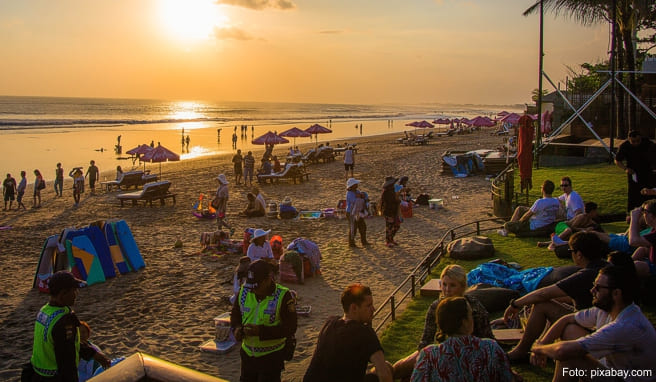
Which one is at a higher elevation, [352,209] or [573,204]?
[573,204]

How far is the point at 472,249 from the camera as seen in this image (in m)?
9.93

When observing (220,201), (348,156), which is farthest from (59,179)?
(348,156)

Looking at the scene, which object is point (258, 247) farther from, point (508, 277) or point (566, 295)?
point (566, 295)

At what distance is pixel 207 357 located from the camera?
24.7 feet

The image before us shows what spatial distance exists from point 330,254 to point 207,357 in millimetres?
5511

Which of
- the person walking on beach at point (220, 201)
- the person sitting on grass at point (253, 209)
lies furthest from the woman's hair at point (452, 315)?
the person sitting on grass at point (253, 209)

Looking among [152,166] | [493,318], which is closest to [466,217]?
[493,318]

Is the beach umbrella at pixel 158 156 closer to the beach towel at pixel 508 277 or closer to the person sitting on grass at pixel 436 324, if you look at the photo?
the beach towel at pixel 508 277

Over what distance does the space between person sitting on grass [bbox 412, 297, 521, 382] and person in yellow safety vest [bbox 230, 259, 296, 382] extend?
1.40 metres

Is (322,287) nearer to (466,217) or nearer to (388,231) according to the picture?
(388,231)

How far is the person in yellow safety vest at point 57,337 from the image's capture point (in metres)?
4.50

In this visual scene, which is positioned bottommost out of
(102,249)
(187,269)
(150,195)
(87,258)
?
(187,269)

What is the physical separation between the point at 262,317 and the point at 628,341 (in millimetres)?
2715

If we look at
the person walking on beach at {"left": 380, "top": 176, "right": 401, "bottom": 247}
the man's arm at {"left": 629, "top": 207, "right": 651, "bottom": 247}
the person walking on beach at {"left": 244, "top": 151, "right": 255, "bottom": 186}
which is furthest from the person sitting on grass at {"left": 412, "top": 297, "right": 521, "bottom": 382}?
the person walking on beach at {"left": 244, "top": 151, "right": 255, "bottom": 186}
